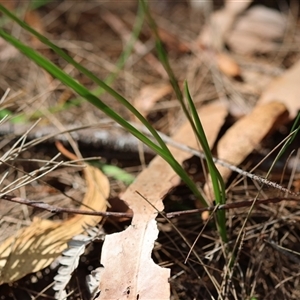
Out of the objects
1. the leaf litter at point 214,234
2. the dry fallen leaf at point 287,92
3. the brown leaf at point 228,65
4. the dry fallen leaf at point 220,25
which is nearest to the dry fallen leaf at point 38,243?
the leaf litter at point 214,234

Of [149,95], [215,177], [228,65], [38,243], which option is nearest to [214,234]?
[215,177]

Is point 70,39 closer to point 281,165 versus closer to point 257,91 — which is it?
point 257,91

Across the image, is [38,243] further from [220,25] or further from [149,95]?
[220,25]

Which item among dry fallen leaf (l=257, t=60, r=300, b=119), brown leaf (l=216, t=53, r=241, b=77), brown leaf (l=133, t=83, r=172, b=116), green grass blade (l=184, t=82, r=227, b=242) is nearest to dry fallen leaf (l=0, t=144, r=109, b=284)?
green grass blade (l=184, t=82, r=227, b=242)

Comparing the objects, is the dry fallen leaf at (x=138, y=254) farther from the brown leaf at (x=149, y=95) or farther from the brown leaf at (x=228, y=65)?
the brown leaf at (x=228, y=65)

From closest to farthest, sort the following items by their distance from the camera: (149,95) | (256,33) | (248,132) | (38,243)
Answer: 1. (38,243)
2. (248,132)
3. (149,95)
4. (256,33)

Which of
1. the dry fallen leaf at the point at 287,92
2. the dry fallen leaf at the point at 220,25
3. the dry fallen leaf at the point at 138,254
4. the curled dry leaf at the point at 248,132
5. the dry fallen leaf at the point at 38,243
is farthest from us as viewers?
the dry fallen leaf at the point at 220,25

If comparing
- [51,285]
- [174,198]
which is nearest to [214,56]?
[174,198]
